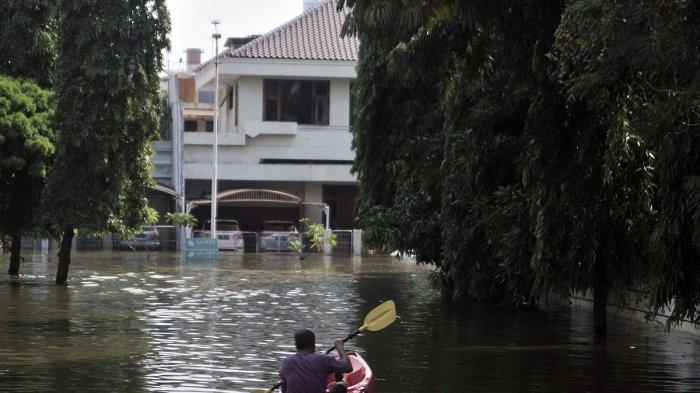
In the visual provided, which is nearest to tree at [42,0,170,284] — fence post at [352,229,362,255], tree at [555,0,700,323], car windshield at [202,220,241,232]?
tree at [555,0,700,323]

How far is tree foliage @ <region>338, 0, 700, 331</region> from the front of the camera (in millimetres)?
13344

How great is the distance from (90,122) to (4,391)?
811 inches

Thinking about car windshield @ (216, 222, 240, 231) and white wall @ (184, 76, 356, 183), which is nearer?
car windshield @ (216, 222, 240, 231)

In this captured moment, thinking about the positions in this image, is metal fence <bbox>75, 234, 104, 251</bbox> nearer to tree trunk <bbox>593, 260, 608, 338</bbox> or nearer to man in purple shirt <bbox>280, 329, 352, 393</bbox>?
tree trunk <bbox>593, 260, 608, 338</bbox>

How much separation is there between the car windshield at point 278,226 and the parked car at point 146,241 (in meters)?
6.48

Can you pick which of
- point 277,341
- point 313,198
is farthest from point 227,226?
point 277,341

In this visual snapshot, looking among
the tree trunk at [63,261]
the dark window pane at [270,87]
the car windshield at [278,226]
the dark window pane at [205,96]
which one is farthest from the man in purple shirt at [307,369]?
the dark window pane at [205,96]

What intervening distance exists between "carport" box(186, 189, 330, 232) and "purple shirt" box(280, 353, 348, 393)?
52910 millimetres

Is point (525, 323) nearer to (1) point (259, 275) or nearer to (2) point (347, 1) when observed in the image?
(2) point (347, 1)

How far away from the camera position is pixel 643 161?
18047 mm

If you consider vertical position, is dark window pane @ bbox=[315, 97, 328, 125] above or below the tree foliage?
above

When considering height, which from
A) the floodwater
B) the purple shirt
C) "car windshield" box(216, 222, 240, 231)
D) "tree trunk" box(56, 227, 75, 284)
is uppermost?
"car windshield" box(216, 222, 240, 231)

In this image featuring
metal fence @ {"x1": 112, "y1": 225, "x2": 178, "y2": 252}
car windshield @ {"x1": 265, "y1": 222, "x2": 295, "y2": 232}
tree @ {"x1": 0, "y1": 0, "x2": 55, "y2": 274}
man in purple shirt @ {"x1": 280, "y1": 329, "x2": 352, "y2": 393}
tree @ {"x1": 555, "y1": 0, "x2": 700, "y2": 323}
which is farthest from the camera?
car windshield @ {"x1": 265, "y1": 222, "x2": 295, "y2": 232}

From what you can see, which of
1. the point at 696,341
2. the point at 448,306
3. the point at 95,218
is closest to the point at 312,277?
the point at 95,218
